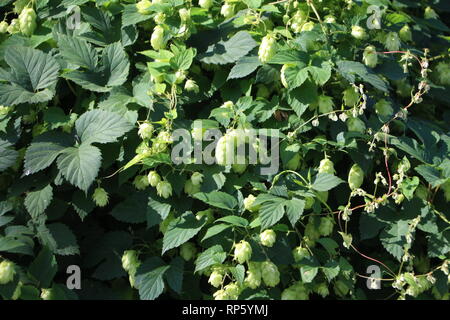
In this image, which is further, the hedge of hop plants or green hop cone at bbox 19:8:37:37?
green hop cone at bbox 19:8:37:37

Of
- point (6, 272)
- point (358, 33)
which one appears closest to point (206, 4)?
point (358, 33)

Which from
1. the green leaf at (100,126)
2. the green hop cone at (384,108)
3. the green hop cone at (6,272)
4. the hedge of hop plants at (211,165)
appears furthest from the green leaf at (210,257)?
the green hop cone at (384,108)

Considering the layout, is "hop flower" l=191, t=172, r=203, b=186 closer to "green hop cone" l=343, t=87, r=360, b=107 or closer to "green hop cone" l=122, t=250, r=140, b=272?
"green hop cone" l=122, t=250, r=140, b=272

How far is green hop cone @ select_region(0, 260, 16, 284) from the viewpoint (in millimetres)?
2068

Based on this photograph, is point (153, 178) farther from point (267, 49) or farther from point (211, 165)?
point (267, 49)

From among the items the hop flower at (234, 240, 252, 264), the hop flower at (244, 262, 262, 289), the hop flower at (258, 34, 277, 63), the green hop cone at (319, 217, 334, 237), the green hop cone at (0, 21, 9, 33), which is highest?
the hop flower at (258, 34, 277, 63)

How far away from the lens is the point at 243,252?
2061 millimetres

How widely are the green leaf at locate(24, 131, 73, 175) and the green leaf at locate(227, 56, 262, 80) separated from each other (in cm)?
62

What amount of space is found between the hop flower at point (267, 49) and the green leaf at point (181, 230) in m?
0.61

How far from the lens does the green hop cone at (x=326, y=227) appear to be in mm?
2287

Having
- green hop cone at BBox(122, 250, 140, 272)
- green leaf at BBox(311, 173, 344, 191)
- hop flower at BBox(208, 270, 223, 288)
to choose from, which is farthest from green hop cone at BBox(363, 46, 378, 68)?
green hop cone at BBox(122, 250, 140, 272)

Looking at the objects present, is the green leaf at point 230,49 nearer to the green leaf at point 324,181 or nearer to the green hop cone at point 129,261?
the green leaf at point 324,181
